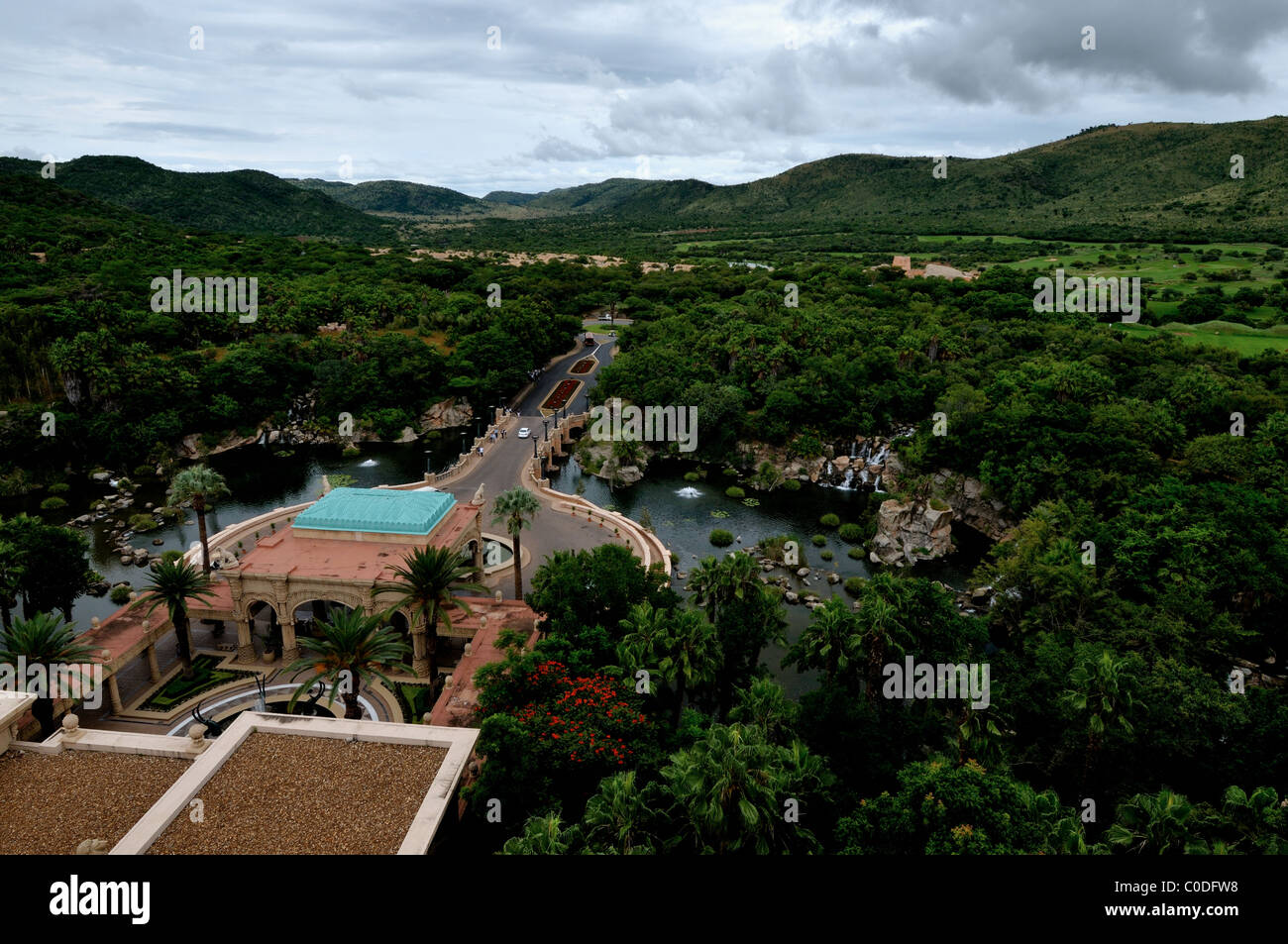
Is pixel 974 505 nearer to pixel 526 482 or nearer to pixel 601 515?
pixel 601 515

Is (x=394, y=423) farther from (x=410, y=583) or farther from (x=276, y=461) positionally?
(x=410, y=583)

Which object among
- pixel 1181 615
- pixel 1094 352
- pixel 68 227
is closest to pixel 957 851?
pixel 1181 615

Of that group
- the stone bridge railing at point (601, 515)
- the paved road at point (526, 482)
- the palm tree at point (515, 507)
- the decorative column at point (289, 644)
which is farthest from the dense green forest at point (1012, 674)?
the decorative column at point (289, 644)

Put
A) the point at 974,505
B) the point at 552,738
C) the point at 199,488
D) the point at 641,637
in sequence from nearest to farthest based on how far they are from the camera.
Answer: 1. the point at 552,738
2. the point at 641,637
3. the point at 199,488
4. the point at 974,505

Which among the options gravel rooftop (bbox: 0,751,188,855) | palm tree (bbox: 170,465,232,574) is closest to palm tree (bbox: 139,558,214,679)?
palm tree (bbox: 170,465,232,574)

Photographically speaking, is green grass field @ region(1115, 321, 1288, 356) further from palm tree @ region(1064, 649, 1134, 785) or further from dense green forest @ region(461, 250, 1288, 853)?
palm tree @ region(1064, 649, 1134, 785)

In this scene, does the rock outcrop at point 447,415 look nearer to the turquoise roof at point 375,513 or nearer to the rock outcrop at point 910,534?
the turquoise roof at point 375,513

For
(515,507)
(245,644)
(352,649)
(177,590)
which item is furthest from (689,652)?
(177,590)
